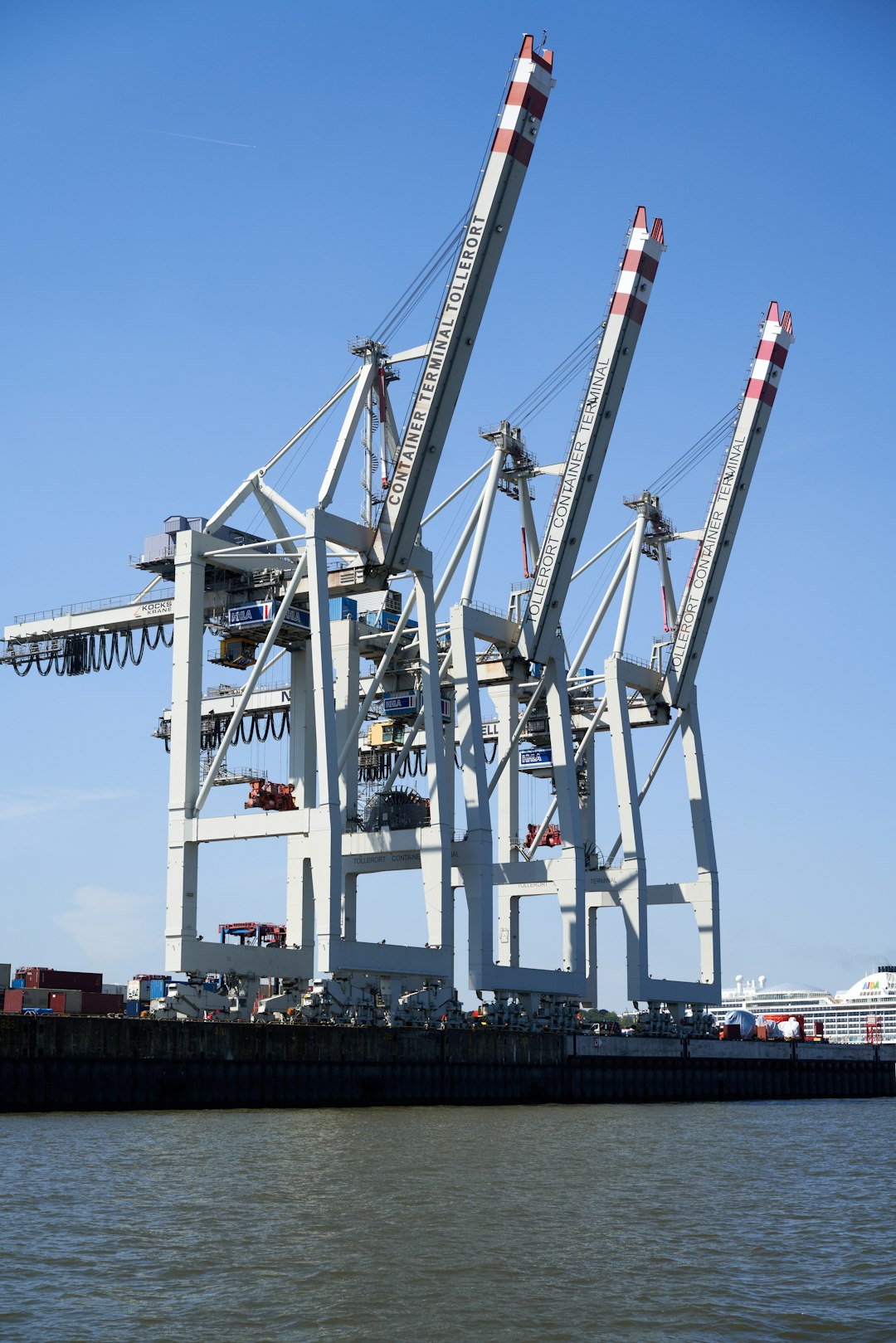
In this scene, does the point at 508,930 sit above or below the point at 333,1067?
above

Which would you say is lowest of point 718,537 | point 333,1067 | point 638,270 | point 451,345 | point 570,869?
point 333,1067

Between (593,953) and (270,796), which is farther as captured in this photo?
(593,953)

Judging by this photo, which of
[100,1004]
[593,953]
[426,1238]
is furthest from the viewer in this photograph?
[593,953]

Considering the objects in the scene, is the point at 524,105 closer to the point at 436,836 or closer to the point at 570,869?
the point at 436,836

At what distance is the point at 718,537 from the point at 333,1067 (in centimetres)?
3102

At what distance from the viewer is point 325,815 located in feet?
153

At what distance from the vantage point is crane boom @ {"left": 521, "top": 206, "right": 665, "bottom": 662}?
59.8m

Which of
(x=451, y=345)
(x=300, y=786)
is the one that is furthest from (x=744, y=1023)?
(x=451, y=345)

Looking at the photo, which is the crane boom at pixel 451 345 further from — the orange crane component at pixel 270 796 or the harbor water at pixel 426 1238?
the harbor water at pixel 426 1238

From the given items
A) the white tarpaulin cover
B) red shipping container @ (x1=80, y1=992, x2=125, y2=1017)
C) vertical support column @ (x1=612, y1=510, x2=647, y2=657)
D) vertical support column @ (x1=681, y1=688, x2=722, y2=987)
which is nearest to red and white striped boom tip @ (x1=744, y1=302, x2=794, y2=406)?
vertical support column @ (x1=612, y1=510, x2=647, y2=657)

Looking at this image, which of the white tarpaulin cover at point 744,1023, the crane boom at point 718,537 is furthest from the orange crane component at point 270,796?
the white tarpaulin cover at point 744,1023

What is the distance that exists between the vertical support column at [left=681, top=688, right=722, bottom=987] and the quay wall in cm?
326

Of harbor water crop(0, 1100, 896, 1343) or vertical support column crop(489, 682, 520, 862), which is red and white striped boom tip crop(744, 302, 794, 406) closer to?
vertical support column crop(489, 682, 520, 862)

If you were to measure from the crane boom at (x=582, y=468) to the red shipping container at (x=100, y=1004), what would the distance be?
66.3ft
